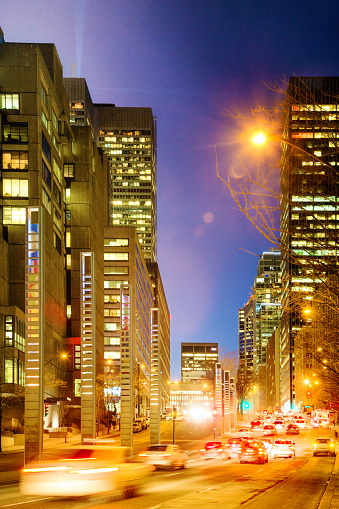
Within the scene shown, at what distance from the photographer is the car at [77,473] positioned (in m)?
19.0

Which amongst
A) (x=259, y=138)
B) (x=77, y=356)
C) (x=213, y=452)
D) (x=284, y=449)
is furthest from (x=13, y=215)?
(x=259, y=138)

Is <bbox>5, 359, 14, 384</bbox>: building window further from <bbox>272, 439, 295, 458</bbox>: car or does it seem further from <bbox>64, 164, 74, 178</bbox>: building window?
<bbox>64, 164, 74, 178</bbox>: building window

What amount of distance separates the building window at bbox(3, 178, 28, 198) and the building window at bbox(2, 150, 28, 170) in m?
1.77

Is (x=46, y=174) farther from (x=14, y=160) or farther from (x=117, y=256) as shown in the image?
(x=117, y=256)

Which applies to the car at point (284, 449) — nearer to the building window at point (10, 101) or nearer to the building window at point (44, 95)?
the building window at point (10, 101)

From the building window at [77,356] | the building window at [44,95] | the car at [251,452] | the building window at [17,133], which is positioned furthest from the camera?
the building window at [77,356]

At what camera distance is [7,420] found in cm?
7550

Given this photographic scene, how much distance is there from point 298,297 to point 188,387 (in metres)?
181

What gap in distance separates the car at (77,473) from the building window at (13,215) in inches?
→ 2697

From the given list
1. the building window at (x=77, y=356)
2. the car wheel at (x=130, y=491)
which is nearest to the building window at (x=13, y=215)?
the building window at (x=77, y=356)

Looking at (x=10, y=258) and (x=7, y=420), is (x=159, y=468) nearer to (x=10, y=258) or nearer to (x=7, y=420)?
(x=7, y=420)

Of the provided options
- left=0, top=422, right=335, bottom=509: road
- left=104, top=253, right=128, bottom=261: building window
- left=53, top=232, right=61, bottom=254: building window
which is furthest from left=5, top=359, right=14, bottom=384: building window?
left=104, top=253, right=128, bottom=261: building window

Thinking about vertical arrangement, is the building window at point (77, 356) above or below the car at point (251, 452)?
above

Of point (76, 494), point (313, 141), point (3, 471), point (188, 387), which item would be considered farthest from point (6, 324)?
point (188, 387)
